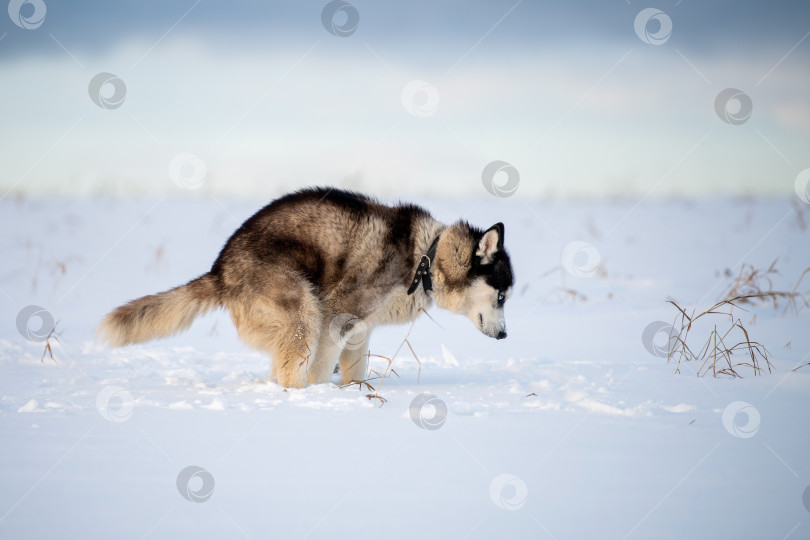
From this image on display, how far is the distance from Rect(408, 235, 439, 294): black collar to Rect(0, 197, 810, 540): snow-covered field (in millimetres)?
801

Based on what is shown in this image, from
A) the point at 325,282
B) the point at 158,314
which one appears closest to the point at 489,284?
the point at 325,282

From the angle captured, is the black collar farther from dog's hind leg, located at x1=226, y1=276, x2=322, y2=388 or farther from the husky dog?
dog's hind leg, located at x1=226, y1=276, x2=322, y2=388

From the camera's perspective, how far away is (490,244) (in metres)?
5.98

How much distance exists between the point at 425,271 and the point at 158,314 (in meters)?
2.23

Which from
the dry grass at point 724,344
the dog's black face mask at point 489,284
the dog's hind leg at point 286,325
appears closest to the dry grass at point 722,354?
the dry grass at point 724,344

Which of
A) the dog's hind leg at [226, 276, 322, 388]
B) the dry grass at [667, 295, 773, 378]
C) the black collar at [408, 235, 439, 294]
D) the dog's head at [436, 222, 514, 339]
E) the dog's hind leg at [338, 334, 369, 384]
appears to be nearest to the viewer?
the dog's hind leg at [226, 276, 322, 388]

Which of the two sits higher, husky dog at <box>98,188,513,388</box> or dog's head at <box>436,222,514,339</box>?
husky dog at <box>98,188,513,388</box>

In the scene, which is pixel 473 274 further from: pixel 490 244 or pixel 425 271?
pixel 425 271

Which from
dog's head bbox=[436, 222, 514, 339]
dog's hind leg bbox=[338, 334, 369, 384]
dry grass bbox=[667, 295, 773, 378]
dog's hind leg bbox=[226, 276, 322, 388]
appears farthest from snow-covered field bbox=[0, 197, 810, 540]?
dog's head bbox=[436, 222, 514, 339]

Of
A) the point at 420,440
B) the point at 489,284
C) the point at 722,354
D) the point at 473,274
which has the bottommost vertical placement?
the point at 722,354

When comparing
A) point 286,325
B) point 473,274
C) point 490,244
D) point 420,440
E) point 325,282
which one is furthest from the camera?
point 473,274

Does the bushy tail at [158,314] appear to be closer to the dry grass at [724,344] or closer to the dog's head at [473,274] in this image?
the dog's head at [473,274]

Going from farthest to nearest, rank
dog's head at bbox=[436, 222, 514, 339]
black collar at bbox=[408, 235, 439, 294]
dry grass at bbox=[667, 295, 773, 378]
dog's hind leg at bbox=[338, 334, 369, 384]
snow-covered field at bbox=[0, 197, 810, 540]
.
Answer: dog's head at bbox=[436, 222, 514, 339] → dog's hind leg at bbox=[338, 334, 369, 384] → black collar at bbox=[408, 235, 439, 294] → dry grass at bbox=[667, 295, 773, 378] → snow-covered field at bbox=[0, 197, 810, 540]

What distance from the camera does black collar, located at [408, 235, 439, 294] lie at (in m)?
5.79
